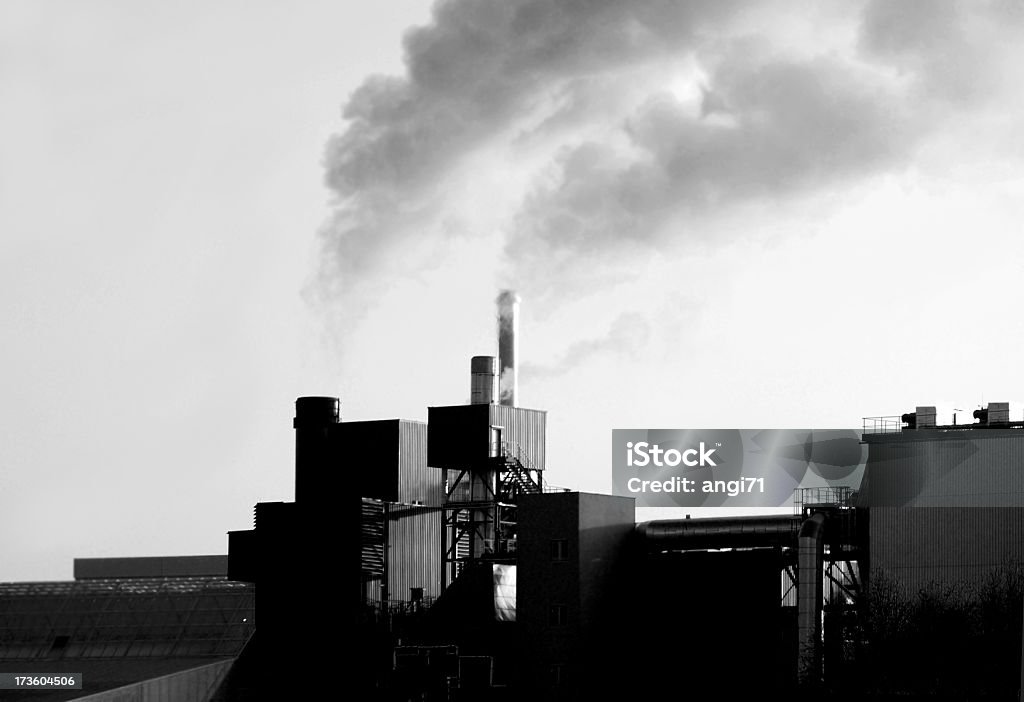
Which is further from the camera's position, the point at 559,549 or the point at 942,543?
the point at 559,549

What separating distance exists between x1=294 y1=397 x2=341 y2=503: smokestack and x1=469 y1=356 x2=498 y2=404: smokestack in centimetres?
585

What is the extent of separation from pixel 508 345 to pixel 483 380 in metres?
3.88

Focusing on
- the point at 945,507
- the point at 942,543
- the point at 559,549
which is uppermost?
the point at 945,507

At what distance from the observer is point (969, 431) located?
6594 cm

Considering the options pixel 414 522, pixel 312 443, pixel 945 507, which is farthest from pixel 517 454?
pixel 945 507

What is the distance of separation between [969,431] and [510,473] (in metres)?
17.2

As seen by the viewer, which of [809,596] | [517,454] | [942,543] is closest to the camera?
[809,596]

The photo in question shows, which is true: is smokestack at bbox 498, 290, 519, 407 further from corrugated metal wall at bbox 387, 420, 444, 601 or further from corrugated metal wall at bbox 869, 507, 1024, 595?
corrugated metal wall at bbox 869, 507, 1024, 595

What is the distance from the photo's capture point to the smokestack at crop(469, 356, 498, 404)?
7231 centimetres

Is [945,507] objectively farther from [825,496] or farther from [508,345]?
[508,345]

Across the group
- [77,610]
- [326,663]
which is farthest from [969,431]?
[77,610]

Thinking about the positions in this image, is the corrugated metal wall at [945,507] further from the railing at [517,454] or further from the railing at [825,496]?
the railing at [517,454]

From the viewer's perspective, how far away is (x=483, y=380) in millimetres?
72438

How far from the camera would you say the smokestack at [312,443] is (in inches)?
2886
